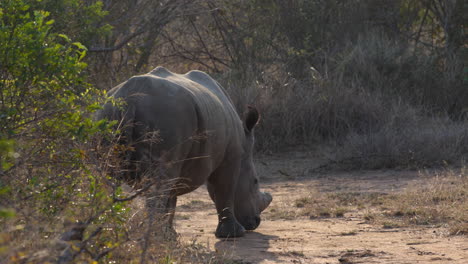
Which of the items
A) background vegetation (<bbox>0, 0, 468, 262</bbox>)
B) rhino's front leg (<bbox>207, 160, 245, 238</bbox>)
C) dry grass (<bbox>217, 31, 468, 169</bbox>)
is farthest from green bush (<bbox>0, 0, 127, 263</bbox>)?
dry grass (<bbox>217, 31, 468, 169</bbox>)

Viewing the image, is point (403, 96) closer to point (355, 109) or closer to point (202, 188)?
point (355, 109)

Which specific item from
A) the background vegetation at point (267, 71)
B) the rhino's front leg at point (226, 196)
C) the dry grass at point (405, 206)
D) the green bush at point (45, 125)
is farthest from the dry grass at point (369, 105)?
the green bush at point (45, 125)

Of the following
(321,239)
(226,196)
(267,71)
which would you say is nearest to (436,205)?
(321,239)

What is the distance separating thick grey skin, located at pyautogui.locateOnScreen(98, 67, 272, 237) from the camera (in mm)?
5844

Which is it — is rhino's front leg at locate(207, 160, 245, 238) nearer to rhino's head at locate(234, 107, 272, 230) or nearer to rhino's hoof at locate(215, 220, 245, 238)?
rhino's hoof at locate(215, 220, 245, 238)

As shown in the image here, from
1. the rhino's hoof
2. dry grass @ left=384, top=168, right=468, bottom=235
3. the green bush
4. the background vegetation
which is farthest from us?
dry grass @ left=384, top=168, right=468, bottom=235

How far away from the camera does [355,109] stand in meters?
13.3

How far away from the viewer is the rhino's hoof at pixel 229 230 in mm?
7137

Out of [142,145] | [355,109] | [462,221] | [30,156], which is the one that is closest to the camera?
[30,156]

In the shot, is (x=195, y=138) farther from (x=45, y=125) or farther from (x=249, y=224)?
(x=249, y=224)

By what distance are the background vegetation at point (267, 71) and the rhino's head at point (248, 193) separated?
68.7 inches

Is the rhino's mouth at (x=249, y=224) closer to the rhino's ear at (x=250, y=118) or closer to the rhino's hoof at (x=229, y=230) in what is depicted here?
the rhino's hoof at (x=229, y=230)

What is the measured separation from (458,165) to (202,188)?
3795 millimetres

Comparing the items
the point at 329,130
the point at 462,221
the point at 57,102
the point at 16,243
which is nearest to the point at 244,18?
the point at 329,130
